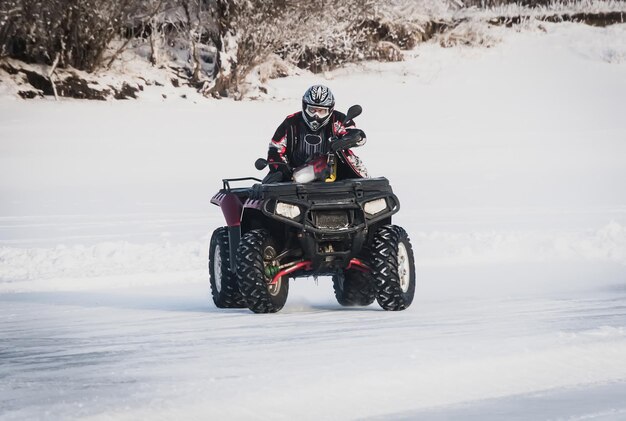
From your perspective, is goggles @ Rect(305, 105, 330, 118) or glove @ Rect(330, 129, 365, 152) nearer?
glove @ Rect(330, 129, 365, 152)

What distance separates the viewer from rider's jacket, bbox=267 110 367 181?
1112 centimetres

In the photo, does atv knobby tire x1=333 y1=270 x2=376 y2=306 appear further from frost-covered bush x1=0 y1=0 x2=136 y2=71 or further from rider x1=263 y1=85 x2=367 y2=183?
frost-covered bush x1=0 y1=0 x2=136 y2=71

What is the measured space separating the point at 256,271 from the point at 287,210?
22.4 inches

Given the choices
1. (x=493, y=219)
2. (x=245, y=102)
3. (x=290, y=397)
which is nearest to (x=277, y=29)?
(x=245, y=102)

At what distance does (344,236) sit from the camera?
10.4m

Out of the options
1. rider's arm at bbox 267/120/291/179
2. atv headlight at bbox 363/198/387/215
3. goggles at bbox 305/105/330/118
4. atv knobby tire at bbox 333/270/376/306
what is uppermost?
goggles at bbox 305/105/330/118

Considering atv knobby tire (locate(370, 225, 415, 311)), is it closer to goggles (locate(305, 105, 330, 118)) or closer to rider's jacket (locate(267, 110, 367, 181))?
rider's jacket (locate(267, 110, 367, 181))

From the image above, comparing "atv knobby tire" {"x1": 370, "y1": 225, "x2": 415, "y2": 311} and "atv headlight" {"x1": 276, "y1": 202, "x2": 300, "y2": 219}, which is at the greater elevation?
"atv headlight" {"x1": 276, "y1": 202, "x2": 300, "y2": 219}

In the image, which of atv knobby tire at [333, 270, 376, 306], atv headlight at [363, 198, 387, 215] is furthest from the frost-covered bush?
atv headlight at [363, 198, 387, 215]

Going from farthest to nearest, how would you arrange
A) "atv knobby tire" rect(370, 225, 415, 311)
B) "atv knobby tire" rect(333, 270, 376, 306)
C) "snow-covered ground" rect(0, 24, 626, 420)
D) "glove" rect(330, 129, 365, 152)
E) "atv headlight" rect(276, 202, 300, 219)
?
Answer: "atv knobby tire" rect(333, 270, 376, 306) < "glove" rect(330, 129, 365, 152) < "atv knobby tire" rect(370, 225, 415, 311) < "atv headlight" rect(276, 202, 300, 219) < "snow-covered ground" rect(0, 24, 626, 420)

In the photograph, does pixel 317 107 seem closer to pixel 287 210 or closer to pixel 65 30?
pixel 287 210

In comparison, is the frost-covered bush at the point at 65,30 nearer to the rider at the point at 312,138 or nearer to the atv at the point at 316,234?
the rider at the point at 312,138

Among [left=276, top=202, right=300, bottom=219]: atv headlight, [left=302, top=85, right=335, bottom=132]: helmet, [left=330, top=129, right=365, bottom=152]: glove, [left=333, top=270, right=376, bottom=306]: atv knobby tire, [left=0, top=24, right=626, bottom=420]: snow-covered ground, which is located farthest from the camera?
[left=333, top=270, right=376, bottom=306]: atv knobby tire

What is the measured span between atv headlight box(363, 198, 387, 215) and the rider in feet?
1.74
